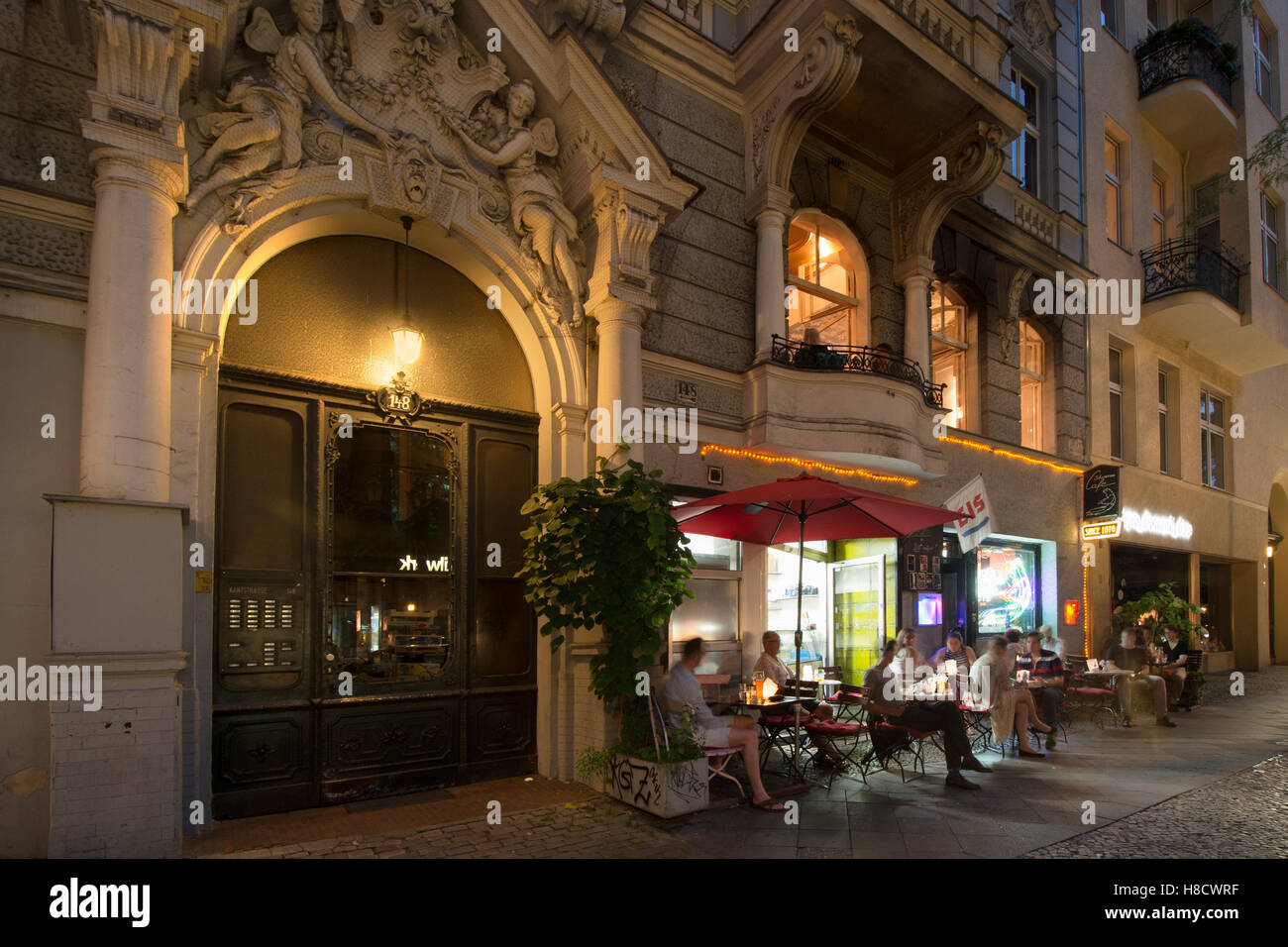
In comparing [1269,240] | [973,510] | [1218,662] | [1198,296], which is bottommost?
[1218,662]

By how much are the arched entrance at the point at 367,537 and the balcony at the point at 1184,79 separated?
16756 mm

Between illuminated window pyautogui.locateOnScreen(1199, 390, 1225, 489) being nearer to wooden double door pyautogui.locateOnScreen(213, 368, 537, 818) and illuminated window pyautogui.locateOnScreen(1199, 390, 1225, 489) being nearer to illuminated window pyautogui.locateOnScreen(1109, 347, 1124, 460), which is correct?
illuminated window pyautogui.locateOnScreen(1109, 347, 1124, 460)

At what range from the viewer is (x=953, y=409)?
13008 millimetres

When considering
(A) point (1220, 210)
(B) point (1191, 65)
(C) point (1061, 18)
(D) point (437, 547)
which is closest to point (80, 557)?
(D) point (437, 547)

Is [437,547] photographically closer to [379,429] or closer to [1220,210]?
[379,429]

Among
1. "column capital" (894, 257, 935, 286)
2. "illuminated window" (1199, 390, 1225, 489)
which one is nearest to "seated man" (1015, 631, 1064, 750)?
"column capital" (894, 257, 935, 286)

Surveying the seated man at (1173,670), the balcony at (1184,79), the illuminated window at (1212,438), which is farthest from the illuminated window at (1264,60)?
the seated man at (1173,670)

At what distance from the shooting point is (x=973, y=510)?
1188 centimetres

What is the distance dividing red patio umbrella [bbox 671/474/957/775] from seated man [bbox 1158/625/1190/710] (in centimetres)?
766

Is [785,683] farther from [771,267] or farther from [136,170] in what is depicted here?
[136,170]

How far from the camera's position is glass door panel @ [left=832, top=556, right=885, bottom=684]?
11.5 metres

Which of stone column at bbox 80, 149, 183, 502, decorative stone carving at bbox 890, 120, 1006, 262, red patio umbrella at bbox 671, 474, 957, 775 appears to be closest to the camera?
stone column at bbox 80, 149, 183, 502

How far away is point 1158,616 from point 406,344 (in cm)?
1372

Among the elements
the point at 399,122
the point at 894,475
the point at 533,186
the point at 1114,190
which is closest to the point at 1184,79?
the point at 1114,190
